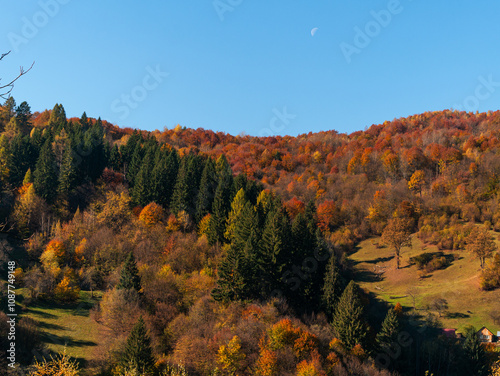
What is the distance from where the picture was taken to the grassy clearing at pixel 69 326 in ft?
155

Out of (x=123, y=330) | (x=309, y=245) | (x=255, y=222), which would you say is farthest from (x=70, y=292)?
(x=309, y=245)

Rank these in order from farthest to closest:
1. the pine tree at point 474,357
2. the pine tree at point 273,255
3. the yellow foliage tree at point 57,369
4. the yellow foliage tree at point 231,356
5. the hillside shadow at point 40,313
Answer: the pine tree at point 273,255
the hillside shadow at point 40,313
the pine tree at point 474,357
the yellow foliage tree at point 231,356
the yellow foliage tree at point 57,369

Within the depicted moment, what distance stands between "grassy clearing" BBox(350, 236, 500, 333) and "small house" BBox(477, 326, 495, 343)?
3.54ft

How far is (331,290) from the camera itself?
5694 cm

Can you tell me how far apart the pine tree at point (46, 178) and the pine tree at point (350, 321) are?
65.1m

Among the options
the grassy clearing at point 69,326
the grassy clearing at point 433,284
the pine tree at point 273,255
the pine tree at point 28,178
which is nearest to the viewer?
the grassy clearing at point 69,326

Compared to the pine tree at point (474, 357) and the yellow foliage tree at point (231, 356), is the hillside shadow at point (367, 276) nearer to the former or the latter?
the pine tree at point (474, 357)

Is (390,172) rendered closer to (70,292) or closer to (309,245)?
(309,245)

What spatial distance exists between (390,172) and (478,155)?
2853 cm

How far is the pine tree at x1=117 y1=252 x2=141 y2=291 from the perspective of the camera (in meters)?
53.7

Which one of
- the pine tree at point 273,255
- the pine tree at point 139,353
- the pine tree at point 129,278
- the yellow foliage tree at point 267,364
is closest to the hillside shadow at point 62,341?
the pine tree at point 129,278

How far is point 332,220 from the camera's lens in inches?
4311

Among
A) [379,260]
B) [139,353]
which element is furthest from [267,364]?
[379,260]

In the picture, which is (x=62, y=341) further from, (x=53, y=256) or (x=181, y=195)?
(x=181, y=195)
